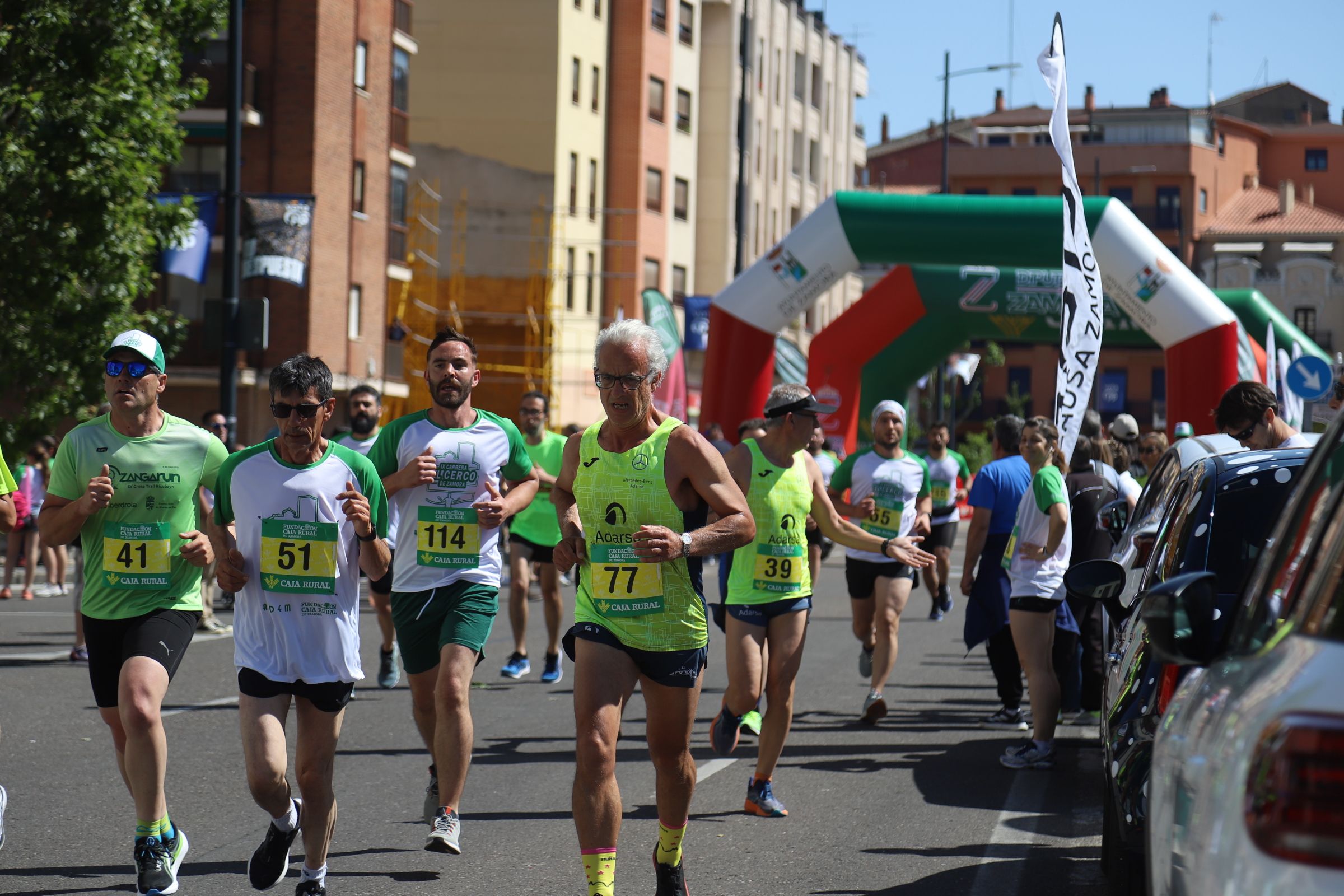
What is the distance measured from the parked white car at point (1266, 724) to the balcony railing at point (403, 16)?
42.3 m

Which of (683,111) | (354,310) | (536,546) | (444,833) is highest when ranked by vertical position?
(683,111)

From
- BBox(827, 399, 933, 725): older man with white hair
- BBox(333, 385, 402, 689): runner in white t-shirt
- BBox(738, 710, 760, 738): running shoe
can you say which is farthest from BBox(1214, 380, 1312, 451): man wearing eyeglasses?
BBox(333, 385, 402, 689): runner in white t-shirt

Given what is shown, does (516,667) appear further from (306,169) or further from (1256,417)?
(306,169)

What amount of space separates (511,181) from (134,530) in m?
45.8

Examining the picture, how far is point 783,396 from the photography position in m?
8.66

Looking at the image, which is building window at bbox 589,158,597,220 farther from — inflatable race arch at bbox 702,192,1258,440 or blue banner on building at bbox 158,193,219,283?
inflatable race arch at bbox 702,192,1258,440

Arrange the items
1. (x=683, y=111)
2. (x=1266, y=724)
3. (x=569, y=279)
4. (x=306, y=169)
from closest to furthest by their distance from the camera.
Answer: (x=1266, y=724) < (x=306, y=169) < (x=569, y=279) < (x=683, y=111)

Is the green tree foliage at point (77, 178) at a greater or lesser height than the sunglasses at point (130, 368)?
greater

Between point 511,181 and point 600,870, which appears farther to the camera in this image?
point 511,181

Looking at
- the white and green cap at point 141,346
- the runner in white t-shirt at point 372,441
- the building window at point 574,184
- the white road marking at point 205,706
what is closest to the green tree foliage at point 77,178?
the runner in white t-shirt at point 372,441

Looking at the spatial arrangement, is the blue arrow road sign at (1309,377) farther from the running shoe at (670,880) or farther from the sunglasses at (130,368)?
the sunglasses at (130,368)

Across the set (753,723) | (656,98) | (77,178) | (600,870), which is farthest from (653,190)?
(600,870)

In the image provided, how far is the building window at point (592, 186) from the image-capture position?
Result: 53.9m

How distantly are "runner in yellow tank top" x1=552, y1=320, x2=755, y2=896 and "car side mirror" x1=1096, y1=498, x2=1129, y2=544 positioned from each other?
5.63 m
